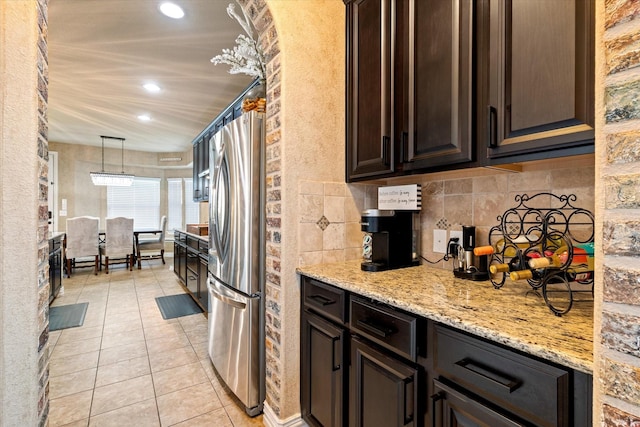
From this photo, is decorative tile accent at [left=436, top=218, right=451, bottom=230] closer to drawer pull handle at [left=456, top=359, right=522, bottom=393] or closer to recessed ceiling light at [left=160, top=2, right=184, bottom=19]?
drawer pull handle at [left=456, top=359, right=522, bottom=393]

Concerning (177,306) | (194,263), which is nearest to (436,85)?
(194,263)

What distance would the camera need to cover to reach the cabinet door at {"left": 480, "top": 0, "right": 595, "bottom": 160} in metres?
0.88

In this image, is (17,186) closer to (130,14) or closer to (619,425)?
(619,425)

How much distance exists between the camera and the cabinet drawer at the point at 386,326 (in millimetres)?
1017

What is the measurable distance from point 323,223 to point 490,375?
109 centimetres

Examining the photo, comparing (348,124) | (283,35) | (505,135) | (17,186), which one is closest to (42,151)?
(17,186)

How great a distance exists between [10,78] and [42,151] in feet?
0.78

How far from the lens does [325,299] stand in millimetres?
1438

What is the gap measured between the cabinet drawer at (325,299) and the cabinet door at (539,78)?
848mm

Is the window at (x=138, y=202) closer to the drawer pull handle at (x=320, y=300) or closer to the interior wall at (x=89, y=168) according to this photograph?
the interior wall at (x=89, y=168)

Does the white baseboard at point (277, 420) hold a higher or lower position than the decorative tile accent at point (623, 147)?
lower

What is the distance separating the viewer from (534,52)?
973 mm

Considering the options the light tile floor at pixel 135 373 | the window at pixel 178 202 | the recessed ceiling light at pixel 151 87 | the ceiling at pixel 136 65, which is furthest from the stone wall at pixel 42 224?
the window at pixel 178 202

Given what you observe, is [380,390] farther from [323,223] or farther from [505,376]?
[323,223]
